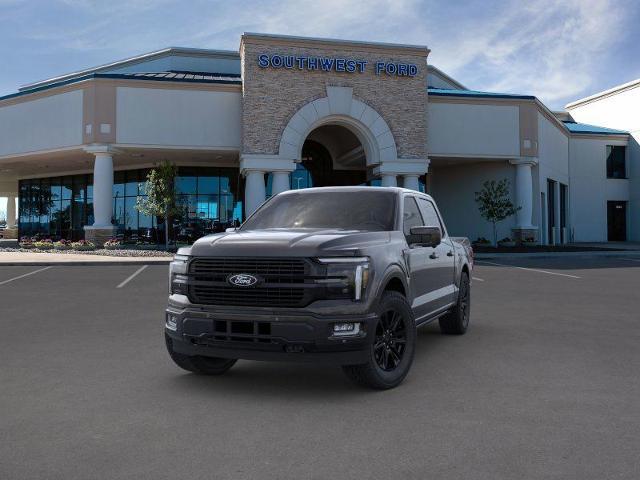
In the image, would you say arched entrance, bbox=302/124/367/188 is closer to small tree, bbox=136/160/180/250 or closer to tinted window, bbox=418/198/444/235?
small tree, bbox=136/160/180/250

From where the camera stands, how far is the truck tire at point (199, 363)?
5.73m

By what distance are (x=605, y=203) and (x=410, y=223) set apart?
41.1m

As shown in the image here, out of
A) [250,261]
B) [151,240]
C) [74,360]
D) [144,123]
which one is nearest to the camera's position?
[250,261]

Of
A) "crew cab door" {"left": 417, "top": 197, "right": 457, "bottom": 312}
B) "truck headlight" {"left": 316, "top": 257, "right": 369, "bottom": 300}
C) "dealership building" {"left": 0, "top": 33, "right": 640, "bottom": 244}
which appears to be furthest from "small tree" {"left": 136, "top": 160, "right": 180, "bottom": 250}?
"truck headlight" {"left": 316, "top": 257, "right": 369, "bottom": 300}

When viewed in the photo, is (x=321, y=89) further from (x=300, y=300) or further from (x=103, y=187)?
(x=300, y=300)

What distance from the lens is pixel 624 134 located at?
1689 inches

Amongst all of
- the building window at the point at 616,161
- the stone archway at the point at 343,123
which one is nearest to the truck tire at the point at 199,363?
the stone archway at the point at 343,123

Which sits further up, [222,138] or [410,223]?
[222,138]

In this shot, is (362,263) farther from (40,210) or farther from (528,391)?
(40,210)

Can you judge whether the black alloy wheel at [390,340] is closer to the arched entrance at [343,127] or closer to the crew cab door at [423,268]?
the crew cab door at [423,268]

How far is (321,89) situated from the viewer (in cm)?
2873

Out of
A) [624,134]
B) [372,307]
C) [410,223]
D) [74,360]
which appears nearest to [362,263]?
[372,307]

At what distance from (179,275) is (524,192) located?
29.8 m

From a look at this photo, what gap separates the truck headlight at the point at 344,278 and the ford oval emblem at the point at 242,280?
1.81ft
